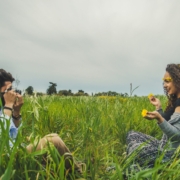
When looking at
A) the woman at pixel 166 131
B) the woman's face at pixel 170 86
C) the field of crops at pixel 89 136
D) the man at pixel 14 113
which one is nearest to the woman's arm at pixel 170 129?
the woman at pixel 166 131

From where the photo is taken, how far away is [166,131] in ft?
8.22

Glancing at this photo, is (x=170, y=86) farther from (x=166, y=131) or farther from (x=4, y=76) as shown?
(x=4, y=76)

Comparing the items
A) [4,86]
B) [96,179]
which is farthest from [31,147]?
[4,86]

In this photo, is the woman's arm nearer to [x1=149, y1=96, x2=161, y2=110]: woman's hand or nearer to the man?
[x1=149, y1=96, x2=161, y2=110]: woman's hand

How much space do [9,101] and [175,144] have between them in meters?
1.52

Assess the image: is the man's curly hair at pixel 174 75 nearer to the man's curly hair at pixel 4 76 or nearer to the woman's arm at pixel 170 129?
the woman's arm at pixel 170 129

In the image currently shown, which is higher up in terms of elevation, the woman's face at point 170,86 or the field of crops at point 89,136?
the woman's face at point 170,86

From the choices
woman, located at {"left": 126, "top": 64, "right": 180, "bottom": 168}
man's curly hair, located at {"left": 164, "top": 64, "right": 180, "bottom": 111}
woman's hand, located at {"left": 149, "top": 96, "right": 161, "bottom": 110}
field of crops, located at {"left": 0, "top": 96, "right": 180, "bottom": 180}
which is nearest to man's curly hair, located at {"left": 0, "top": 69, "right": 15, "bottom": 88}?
field of crops, located at {"left": 0, "top": 96, "right": 180, "bottom": 180}

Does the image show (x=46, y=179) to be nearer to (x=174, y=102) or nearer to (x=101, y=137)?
(x=101, y=137)

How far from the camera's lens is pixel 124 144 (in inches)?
126

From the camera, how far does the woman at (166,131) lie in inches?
98.4

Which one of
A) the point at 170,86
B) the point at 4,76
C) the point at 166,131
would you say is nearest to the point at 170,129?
the point at 166,131

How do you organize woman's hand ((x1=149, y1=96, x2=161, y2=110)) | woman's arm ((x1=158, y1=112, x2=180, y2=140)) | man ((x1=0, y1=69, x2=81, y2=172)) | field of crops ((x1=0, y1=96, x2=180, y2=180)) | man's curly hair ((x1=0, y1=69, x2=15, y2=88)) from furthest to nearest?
woman's hand ((x1=149, y1=96, x2=161, y2=110)) < man's curly hair ((x1=0, y1=69, x2=15, y2=88)) < woman's arm ((x1=158, y1=112, x2=180, y2=140)) < man ((x1=0, y1=69, x2=81, y2=172)) < field of crops ((x1=0, y1=96, x2=180, y2=180))

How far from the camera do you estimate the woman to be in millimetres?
2500
